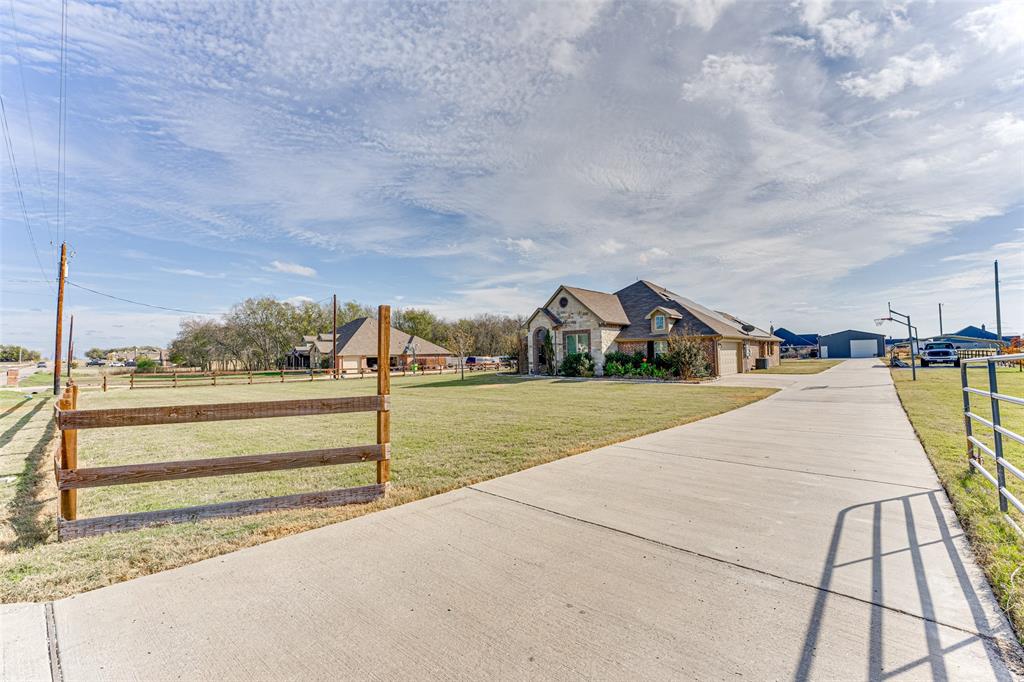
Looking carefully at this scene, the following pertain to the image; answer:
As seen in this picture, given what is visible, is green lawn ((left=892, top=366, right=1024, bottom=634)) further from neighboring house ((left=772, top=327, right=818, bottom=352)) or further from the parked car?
neighboring house ((left=772, top=327, right=818, bottom=352))

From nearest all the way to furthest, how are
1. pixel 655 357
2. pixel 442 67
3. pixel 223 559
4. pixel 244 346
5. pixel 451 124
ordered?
pixel 223 559 < pixel 442 67 < pixel 451 124 < pixel 655 357 < pixel 244 346

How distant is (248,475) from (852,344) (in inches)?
3426

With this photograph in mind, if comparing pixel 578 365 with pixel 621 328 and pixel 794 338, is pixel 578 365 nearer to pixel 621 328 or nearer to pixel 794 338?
pixel 621 328

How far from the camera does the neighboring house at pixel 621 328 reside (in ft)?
92.4

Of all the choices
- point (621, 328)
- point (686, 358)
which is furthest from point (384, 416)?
point (621, 328)

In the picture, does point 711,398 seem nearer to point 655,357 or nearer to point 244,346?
point 655,357

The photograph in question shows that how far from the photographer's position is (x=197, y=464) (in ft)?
13.9

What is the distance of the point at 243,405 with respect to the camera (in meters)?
4.73

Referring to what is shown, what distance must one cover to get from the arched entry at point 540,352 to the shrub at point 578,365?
214cm

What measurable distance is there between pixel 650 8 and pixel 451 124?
21.5ft

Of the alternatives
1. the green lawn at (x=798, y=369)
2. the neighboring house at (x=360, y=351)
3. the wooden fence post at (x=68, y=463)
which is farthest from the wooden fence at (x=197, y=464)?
the neighboring house at (x=360, y=351)

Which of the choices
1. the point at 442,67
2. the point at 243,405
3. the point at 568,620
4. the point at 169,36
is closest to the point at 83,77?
the point at 169,36

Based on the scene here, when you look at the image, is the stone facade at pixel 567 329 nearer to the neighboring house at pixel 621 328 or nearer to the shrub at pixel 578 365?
the neighboring house at pixel 621 328

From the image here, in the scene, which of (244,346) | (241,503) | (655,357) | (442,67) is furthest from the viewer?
(244,346)
